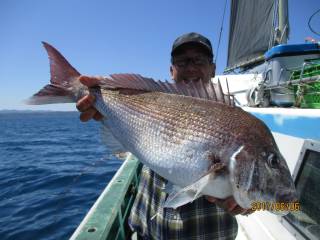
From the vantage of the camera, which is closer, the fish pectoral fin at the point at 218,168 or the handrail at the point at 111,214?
the fish pectoral fin at the point at 218,168

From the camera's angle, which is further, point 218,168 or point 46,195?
point 46,195

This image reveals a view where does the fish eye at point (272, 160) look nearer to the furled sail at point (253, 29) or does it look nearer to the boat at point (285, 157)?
the boat at point (285, 157)

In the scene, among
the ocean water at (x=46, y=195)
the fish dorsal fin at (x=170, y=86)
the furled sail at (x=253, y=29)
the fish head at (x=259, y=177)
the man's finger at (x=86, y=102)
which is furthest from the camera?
the furled sail at (x=253, y=29)

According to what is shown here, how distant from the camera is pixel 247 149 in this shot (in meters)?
1.65

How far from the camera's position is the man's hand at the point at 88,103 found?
2.47 m

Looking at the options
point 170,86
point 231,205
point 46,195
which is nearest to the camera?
point 231,205

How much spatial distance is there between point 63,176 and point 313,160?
10.5m

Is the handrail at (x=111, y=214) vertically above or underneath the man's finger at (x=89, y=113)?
underneath

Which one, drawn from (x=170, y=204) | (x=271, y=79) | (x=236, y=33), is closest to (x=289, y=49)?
(x=271, y=79)

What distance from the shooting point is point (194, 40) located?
3.01 metres

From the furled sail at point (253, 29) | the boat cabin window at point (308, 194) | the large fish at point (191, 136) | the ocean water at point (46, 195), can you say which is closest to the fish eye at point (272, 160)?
the large fish at point (191, 136)

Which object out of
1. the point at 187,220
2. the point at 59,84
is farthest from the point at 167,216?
the point at 59,84

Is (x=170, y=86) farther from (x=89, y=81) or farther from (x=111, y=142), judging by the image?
(x=89, y=81)

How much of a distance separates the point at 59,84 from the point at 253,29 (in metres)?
9.35
